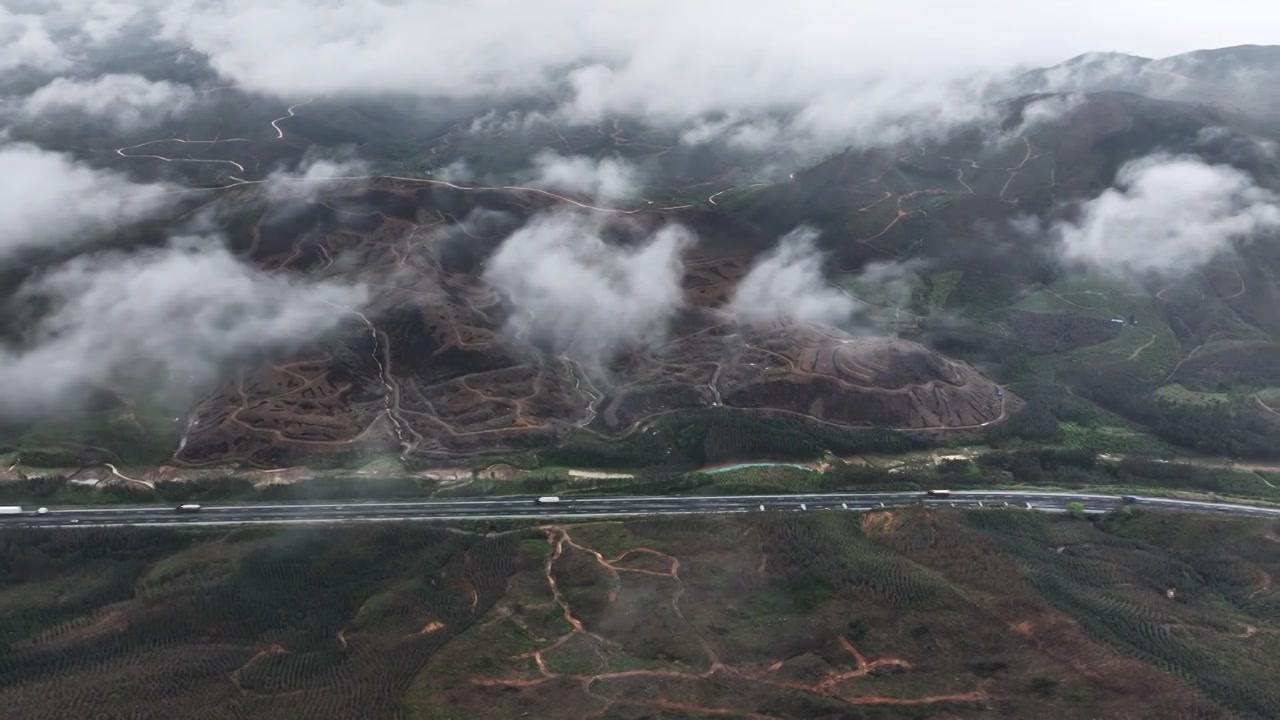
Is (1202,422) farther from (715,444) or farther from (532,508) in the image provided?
(532,508)

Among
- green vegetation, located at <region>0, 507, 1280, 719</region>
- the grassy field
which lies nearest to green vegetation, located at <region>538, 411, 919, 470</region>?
green vegetation, located at <region>0, 507, 1280, 719</region>

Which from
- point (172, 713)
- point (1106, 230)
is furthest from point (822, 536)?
point (1106, 230)

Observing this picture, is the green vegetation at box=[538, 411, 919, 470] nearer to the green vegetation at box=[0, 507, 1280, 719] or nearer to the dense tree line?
the green vegetation at box=[0, 507, 1280, 719]

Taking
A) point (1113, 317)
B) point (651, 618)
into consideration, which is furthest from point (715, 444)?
point (1113, 317)

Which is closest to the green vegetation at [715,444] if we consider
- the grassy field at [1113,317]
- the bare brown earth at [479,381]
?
the bare brown earth at [479,381]

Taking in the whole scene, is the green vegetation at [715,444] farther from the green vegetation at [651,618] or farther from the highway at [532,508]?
the green vegetation at [651,618]

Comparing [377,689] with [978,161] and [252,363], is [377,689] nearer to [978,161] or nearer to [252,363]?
[252,363]
